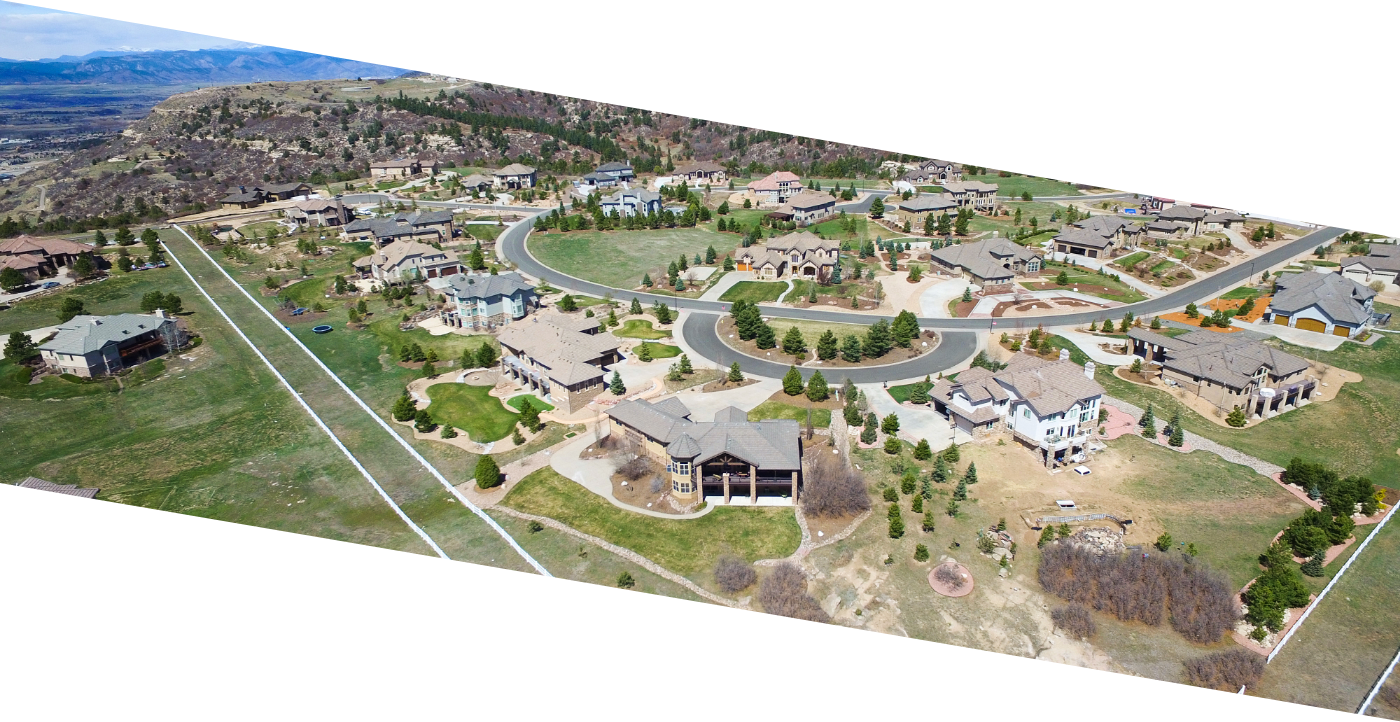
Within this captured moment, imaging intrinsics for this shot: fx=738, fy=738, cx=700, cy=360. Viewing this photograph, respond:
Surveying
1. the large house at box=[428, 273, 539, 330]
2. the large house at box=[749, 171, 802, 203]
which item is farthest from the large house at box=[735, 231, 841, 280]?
the large house at box=[749, 171, 802, 203]

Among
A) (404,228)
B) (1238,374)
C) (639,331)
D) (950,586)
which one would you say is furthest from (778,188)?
(950,586)

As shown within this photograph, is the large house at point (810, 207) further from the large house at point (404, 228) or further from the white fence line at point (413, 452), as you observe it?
the white fence line at point (413, 452)

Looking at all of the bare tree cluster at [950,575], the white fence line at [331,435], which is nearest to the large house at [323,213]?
the white fence line at [331,435]

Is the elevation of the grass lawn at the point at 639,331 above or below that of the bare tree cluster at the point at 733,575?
above

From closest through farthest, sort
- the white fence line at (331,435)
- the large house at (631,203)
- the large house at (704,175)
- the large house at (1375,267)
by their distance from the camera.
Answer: the white fence line at (331,435), the large house at (1375,267), the large house at (631,203), the large house at (704,175)

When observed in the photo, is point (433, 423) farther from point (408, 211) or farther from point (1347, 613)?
point (408, 211)
